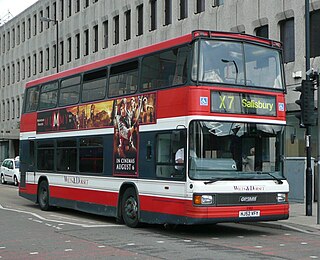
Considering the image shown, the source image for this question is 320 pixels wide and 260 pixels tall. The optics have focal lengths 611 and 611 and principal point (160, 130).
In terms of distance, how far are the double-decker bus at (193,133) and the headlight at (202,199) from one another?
0.02 metres

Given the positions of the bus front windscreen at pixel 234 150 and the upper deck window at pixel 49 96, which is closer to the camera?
the bus front windscreen at pixel 234 150

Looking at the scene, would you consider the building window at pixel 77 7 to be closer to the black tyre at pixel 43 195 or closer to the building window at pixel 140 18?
the building window at pixel 140 18

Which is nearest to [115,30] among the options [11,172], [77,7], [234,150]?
[77,7]

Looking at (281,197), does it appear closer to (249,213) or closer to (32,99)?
(249,213)

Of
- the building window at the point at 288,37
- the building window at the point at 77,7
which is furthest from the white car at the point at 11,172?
the building window at the point at 288,37

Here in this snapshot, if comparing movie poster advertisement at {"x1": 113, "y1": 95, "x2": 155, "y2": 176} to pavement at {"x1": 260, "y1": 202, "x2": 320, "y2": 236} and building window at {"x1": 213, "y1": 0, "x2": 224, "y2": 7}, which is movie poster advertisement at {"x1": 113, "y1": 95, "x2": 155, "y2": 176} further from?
building window at {"x1": 213, "y1": 0, "x2": 224, "y2": 7}

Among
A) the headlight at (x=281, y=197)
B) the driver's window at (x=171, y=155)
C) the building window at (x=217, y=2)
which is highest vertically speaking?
the building window at (x=217, y=2)

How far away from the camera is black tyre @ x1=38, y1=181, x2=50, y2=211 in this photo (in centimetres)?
1934

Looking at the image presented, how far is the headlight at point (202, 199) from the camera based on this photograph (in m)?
12.4

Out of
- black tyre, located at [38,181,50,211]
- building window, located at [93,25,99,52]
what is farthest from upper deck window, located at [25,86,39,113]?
building window, located at [93,25,99,52]

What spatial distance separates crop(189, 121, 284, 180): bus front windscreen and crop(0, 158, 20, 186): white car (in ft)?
81.7

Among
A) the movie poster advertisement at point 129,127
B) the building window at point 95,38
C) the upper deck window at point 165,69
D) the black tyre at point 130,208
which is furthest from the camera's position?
the building window at point 95,38

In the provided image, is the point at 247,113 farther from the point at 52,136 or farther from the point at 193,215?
the point at 52,136

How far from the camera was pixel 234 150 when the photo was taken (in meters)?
13.0
